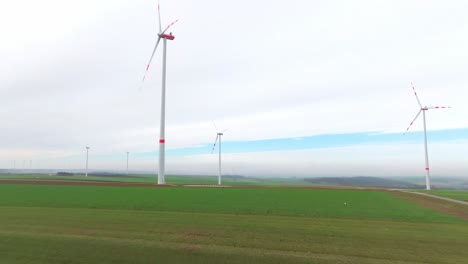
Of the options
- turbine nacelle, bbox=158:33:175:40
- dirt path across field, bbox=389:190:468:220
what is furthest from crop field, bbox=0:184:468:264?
turbine nacelle, bbox=158:33:175:40

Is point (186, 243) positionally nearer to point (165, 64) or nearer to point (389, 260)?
point (389, 260)

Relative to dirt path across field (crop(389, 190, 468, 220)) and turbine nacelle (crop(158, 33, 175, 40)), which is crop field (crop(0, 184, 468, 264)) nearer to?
dirt path across field (crop(389, 190, 468, 220))

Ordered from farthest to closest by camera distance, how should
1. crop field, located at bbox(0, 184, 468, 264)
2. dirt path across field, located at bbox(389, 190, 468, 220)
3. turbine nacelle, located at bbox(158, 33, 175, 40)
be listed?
turbine nacelle, located at bbox(158, 33, 175, 40), dirt path across field, located at bbox(389, 190, 468, 220), crop field, located at bbox(0, 184, 468, 264)

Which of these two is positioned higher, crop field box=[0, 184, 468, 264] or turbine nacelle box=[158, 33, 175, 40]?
turbine nacelle box=[158, 33, 175, 40]

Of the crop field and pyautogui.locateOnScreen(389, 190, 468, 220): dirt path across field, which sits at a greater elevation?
the crop field

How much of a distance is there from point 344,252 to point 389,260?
64.2 inches

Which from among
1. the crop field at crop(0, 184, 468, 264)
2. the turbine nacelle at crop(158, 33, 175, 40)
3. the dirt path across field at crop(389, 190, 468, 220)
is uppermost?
the turbine nacelle at crop(158, 33, 175, 40)

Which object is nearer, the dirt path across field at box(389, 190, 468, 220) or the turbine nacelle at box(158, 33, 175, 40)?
the dirt path across field at box(389, 190, 468, 220)

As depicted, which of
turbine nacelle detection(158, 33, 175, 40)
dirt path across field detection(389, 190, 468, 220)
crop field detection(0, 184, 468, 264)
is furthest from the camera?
turbine nacelle detection(158, 33, 175, 40)

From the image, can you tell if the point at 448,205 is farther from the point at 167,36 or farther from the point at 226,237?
the point at 167,36

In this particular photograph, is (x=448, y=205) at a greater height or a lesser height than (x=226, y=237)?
lesser

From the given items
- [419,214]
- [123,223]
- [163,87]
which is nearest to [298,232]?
[123,223]

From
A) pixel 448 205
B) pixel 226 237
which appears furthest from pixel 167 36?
pixel 226 237

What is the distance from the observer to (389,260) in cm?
1174
